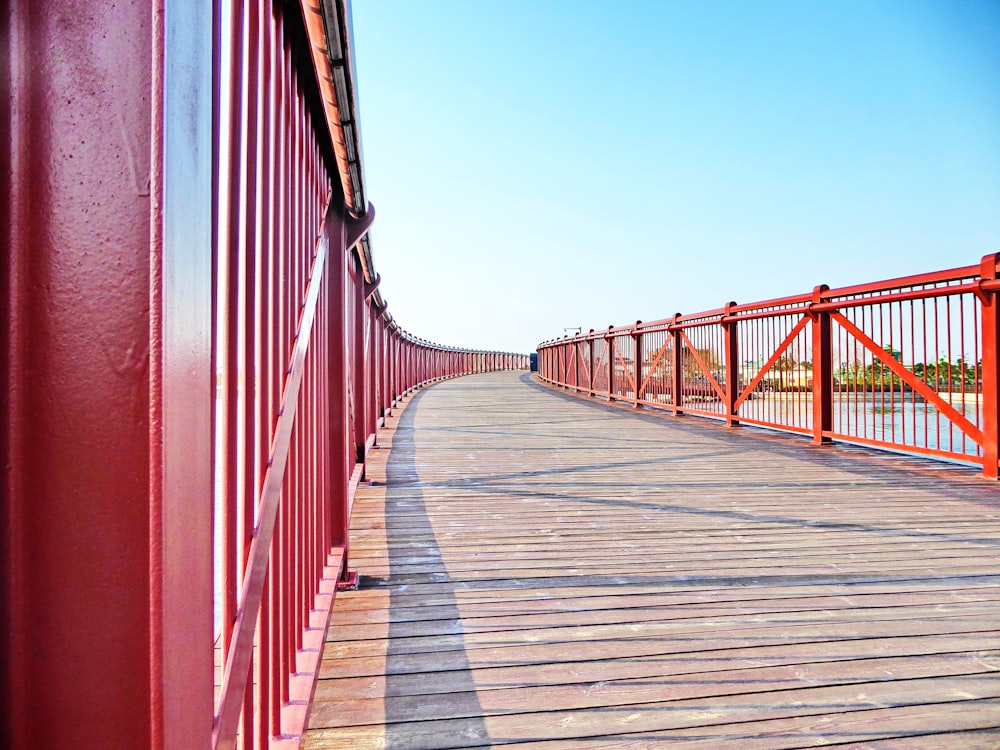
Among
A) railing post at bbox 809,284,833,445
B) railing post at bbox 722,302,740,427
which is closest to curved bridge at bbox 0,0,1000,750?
railing post at bbox 809,284,833,445

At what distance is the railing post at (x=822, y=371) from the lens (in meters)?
6.43

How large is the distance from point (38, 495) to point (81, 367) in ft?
0.41

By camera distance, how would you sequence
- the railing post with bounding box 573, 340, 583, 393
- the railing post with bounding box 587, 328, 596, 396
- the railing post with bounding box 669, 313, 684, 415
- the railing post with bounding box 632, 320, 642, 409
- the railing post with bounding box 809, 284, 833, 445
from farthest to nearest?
the railing post with bounding box 573, 340, 583, 393 → the railing post with bounding box 587, 328, 596, 396 → the railing post with bounding box 632, 320, 642, 409 → the railing post with bounding box 669, 313, 684, 415 → the railing post with bounding box 809, 284, 833, 445

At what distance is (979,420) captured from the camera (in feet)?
15.9

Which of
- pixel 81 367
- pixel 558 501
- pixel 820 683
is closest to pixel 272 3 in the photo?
pixel 81 367

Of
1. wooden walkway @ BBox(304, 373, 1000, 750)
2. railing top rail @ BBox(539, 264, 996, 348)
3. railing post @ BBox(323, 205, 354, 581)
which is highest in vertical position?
railing top rail @ BBox(539, 264, 996, 348)

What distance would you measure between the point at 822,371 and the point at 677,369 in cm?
336

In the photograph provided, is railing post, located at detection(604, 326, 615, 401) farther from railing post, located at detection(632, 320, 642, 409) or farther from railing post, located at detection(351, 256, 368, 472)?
railing post, located at detection(351, 256, 368, 472)

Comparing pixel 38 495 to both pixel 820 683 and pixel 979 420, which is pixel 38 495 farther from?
pixel 979 420

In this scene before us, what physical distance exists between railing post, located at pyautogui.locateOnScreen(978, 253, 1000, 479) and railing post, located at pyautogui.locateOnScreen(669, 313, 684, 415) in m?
5.12

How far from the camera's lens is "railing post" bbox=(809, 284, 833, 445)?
6430 millimetres

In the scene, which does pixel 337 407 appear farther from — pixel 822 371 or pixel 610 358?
pixel 610 358

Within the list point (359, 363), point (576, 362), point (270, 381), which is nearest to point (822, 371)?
point (359, 363)

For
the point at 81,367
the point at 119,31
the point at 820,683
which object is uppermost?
the point at 119,31
